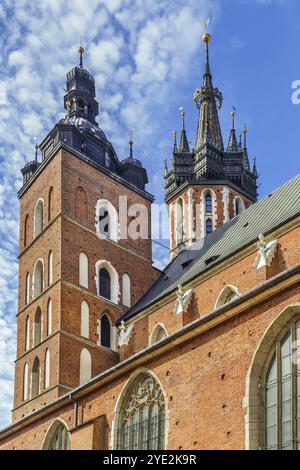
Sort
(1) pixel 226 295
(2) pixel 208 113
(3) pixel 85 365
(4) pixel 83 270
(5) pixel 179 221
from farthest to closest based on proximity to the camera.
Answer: (2) pixel 208 113 → (5) pixel 179 221 → (4) pixel 83 270 → (3) pixel 85 365 → (1) pixel 226 295

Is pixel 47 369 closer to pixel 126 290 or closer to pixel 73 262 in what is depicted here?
pixel 73 262

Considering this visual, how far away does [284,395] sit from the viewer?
19156 mm

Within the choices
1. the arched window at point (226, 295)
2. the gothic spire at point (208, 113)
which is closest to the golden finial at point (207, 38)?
the gothic spire at point (208, 113)

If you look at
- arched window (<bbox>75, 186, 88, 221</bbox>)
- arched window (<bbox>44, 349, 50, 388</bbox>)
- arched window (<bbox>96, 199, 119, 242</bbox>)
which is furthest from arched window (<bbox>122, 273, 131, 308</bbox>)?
arched window (<bbox>44, 349, 50, 388</bbox>)

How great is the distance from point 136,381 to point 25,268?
51.4 ft

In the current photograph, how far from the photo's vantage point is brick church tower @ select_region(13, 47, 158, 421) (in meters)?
35.0

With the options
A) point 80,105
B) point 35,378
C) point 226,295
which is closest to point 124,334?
point 35,378

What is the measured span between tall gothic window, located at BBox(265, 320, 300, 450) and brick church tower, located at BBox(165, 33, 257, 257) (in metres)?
26.5

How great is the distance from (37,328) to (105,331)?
2745 mm

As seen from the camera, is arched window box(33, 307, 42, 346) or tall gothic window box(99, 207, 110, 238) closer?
arched window box(33, 307, 42, 346)

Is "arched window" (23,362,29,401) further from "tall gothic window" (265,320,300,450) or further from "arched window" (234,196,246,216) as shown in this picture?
"tall gothic window" (265,320,300,450)

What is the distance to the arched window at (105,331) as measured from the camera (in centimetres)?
3619

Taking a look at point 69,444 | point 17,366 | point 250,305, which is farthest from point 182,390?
point 17,366

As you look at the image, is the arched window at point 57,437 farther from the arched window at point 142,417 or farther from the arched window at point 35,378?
the arched window at point 35,378
